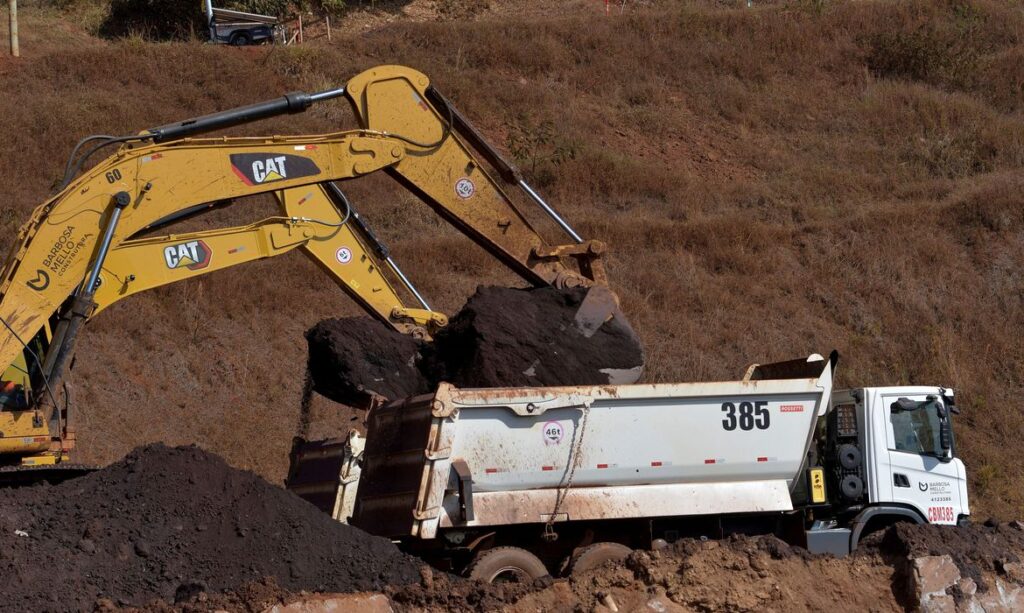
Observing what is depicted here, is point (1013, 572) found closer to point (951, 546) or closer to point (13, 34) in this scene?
point (951, 546)

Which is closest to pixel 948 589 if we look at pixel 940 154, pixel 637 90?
pixel 940 154

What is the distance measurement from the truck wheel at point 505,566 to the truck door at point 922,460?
148 inches

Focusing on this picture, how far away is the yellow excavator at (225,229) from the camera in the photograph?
1034cm

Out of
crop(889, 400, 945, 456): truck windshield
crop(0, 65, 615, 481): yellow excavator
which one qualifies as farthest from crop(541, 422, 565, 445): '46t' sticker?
crop(889, 400, 945, 456): truck windshield

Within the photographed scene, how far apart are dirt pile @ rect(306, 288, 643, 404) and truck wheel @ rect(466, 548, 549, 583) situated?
68.2 inches

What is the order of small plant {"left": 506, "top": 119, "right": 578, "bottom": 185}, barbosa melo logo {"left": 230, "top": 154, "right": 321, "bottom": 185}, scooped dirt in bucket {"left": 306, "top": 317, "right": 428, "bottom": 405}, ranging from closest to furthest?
barbosa melo logo {"left": 230, "top": 154, "right": 321, "bottom": 185} < scooped dirt in bucket {"left": 306, "top": 317, "right": 428, "bottom": 405} < small plant {"left": 506, "top": 119, "right": 578, "bottom": 185}

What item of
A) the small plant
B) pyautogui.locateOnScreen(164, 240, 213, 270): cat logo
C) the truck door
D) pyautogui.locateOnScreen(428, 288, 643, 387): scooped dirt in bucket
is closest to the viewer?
pyautogui.locateOnScreen(164, 240, 213, 270): cat logo

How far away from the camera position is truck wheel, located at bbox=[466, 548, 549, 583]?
10.1 metres

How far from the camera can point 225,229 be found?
11.4 metres

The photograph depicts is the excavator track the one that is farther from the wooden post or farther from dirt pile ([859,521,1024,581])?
the wooden post

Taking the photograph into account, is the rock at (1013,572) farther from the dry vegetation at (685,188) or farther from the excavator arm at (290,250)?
the dry vegetation at (685,188)

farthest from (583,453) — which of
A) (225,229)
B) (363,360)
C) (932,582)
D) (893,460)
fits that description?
(225,229)

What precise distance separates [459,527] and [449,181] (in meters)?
3.69

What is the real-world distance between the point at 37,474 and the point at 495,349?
438cm
